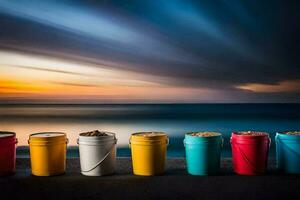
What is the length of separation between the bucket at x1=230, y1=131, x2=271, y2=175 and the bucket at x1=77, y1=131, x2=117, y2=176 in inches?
44.3

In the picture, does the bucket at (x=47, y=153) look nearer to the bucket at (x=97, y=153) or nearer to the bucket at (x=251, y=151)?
the bucket at (x=97, y=153)

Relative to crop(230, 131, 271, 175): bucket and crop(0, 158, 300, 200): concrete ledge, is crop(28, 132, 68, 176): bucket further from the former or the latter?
crop(230, 131, 271, 175): bucket

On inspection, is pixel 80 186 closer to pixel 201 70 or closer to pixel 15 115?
pixel 201 70

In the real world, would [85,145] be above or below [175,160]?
above

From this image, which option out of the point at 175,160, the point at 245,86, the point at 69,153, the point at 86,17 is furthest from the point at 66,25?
the point at 245,86

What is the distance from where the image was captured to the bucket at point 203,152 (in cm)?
310

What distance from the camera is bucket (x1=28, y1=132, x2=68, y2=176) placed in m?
3.18

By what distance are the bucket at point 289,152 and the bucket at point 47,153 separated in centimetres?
200

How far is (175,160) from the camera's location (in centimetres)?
398

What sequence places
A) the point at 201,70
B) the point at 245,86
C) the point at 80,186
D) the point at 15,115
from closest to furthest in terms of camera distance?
1. the point at 80,186
2. the point at 201,70
3. the point at 245,86
4. the point at 15,115

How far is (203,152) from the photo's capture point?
312 centimetres

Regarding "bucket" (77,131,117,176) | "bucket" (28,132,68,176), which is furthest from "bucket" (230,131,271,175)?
"bucket" (28,132,68,176)

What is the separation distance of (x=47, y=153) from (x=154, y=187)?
102 centimetres

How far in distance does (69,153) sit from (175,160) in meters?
3.07
